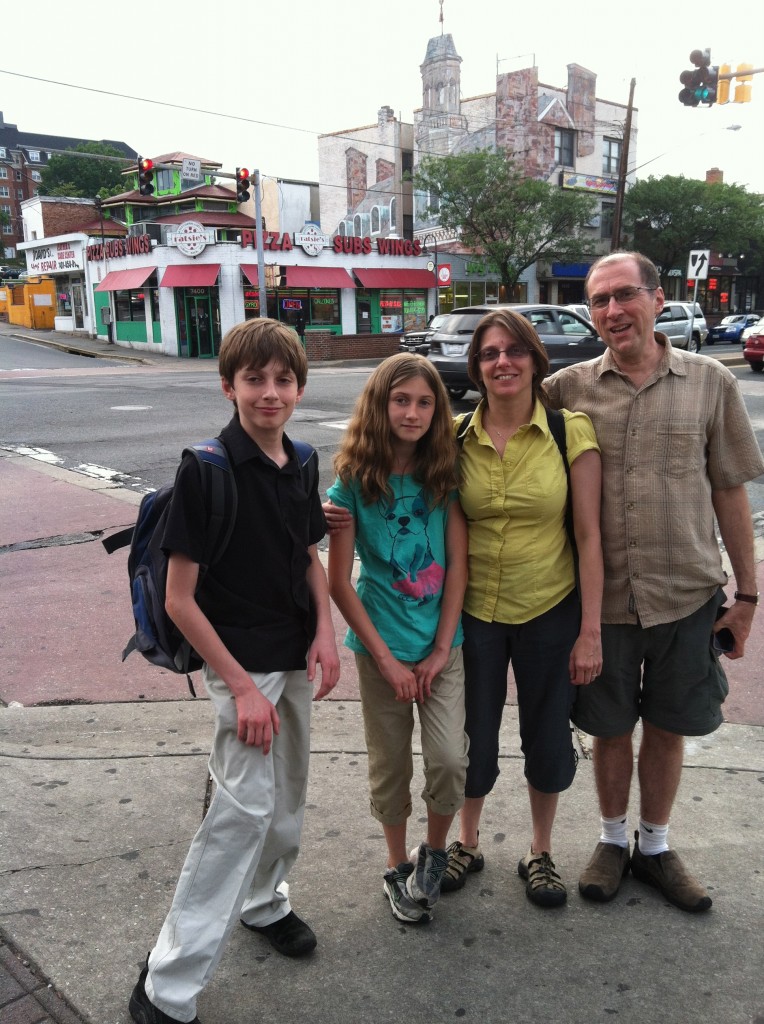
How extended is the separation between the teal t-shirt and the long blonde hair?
0.04 metres

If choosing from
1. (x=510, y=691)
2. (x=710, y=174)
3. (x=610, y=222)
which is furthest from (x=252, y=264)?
(x=710, y=174)

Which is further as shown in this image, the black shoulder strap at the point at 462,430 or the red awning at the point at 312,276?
A: the red awning at the point at 312,276

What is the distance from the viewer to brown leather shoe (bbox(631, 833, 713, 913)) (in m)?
2.56

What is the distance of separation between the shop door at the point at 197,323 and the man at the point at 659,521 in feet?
109

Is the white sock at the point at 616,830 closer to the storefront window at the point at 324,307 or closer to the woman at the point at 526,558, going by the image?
the woman at the point at 526,558

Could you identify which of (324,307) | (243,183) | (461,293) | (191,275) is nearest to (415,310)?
(461,293)

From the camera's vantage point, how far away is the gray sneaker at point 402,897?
8.17 ft

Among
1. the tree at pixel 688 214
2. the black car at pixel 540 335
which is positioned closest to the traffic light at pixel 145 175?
the black car at pixel 540 335

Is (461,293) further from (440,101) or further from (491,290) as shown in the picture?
(440,101)

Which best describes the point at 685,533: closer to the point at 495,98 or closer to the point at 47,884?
the point at 47,884

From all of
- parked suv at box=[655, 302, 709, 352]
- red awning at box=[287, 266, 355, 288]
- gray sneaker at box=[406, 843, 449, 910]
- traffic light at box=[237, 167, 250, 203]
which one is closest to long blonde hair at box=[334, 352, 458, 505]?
gray sneaker at box=[406, 843, 449, 910]

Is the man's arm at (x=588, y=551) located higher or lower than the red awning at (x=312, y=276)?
lower

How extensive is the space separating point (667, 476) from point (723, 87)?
55.8 feet

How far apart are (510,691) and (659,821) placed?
5.39ft
